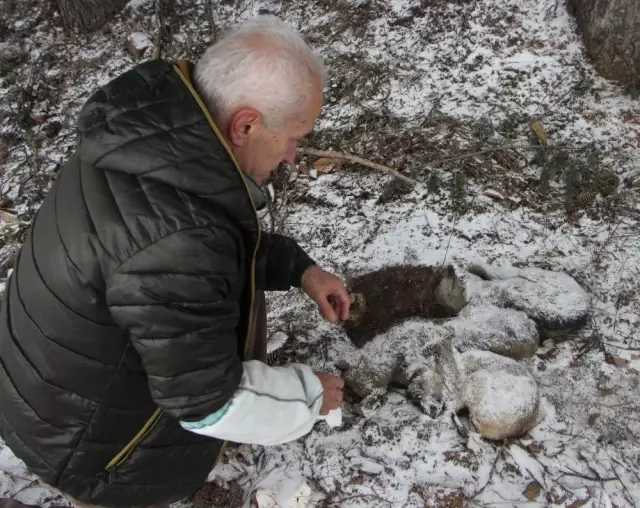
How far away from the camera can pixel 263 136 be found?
1.54m

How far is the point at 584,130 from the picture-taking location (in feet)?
11.5

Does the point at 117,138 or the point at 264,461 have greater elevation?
the point at 117,138

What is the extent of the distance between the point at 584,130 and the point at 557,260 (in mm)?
1071

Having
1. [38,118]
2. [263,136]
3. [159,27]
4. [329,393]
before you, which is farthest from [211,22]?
[329,393]

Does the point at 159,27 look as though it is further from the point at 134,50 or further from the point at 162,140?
the point at 162,140

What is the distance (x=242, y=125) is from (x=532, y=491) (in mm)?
1907

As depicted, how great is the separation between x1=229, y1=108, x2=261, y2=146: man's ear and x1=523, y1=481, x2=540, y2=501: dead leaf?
186 centimetres

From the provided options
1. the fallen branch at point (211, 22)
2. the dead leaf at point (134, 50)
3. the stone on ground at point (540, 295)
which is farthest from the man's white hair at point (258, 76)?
the dead leaf at point (134, 50)

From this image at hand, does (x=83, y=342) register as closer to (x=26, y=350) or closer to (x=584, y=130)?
(x=26, y=350)

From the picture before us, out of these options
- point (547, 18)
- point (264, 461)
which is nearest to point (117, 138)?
point (264, 461)

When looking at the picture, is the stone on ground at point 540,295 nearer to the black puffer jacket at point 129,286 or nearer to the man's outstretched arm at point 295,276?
the man's outstretched arm at point 295,276

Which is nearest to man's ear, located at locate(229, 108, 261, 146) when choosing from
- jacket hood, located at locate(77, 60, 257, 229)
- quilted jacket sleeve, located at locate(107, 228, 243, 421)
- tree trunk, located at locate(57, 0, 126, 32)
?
jacket hood, located at locate(77, 60, 257, 229)

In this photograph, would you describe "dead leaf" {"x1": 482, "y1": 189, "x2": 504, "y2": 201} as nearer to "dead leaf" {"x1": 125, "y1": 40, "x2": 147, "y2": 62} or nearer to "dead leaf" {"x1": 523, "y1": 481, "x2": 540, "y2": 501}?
"dead leaf" {"x1": 523, "y1": 481, "x2": 540, "y2": 501}

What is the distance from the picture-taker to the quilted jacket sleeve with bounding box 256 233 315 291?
2.19 metres
